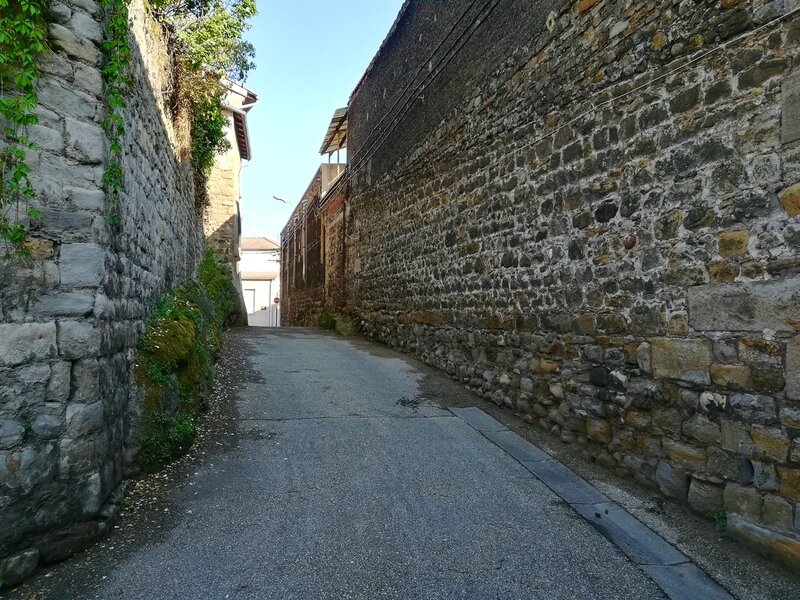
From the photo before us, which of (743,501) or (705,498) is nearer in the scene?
(743,501)

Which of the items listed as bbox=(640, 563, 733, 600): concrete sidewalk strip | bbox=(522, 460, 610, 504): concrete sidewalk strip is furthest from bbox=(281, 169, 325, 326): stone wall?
bbox=(640, 563, 733, 600): concrete sidewalk strip

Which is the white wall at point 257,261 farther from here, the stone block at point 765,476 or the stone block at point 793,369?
the stone block at point 793,369

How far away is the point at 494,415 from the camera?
570 centimetres

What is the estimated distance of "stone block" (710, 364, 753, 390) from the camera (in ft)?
10.5

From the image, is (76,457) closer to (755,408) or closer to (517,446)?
(517,446)

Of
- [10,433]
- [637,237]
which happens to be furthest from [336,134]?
[10,433]

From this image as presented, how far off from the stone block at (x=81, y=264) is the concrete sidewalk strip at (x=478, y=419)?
3706 mm

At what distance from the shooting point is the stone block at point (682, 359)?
3.45m

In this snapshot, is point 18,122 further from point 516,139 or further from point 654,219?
point 516,139

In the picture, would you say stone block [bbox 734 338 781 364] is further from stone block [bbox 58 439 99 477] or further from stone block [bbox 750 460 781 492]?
stone block [bbox 58 439 99 477]

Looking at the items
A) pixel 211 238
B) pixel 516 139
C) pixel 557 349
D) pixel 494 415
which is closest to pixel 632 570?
pixel 557 349

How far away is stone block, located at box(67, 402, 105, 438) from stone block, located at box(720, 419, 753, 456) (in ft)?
12.5

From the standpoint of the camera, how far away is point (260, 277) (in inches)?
1547

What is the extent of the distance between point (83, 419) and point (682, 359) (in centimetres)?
378
